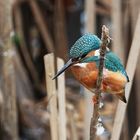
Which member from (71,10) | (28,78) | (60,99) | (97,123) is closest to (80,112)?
(28,78)

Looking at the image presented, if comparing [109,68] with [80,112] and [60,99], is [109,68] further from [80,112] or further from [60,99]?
[80,112]

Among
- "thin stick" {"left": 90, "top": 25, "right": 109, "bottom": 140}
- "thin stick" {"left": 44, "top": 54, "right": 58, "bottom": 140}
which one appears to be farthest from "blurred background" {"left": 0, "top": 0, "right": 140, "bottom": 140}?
"thin stick" {"left": 90, "top": 25, "right": 109, "bottom": 140}

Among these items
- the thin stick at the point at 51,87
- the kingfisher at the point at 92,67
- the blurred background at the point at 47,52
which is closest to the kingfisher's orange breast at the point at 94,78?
the kingfisher at the point at 92,67

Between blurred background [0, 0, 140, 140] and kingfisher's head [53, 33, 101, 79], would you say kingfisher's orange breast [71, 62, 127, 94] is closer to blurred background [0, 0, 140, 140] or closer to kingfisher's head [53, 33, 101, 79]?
kingfisher's head [53, 33, 101, 79]

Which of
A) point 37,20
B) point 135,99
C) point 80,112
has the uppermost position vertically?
point 37,20

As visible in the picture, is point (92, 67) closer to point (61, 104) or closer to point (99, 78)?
point (99, 78)

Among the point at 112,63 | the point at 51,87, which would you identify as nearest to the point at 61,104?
the point at 51,87

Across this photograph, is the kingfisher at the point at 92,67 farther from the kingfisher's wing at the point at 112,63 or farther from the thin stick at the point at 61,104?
the thin stick at the point at 61,104
